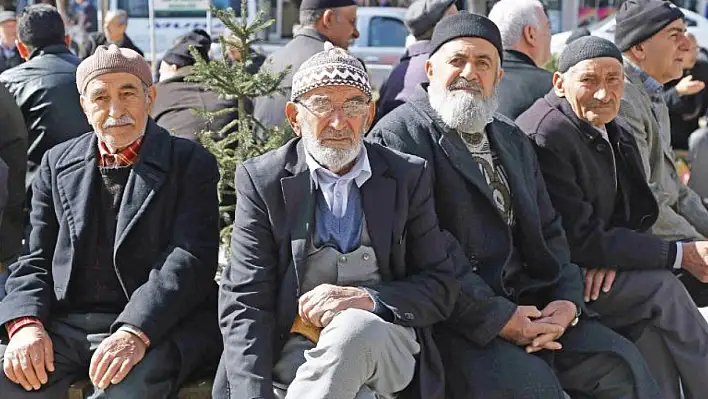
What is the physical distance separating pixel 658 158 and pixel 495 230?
4.65 feet

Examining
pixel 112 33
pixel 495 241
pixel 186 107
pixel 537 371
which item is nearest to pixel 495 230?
pixel 495 241

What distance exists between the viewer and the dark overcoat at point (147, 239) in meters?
3.53

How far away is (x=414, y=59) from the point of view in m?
5.94

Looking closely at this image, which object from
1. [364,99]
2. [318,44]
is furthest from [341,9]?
[364,99]

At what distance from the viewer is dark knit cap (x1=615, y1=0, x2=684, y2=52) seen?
495 centimetres

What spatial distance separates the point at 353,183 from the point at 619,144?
156cm

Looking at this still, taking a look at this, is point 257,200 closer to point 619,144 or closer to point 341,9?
point 619,144

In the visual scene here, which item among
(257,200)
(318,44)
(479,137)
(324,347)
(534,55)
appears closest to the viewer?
(324,347)

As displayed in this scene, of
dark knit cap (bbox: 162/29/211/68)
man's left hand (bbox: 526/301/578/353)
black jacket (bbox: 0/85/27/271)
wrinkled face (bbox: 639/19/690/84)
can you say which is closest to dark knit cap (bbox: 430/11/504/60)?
man's left hand (bbox: 526/301/578/353)

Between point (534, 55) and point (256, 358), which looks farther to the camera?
point (534, 55)

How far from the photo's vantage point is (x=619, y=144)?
4.33 metres

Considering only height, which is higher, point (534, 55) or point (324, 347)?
point (534, 55)

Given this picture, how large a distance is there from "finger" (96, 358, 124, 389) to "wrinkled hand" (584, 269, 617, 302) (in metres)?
2.04

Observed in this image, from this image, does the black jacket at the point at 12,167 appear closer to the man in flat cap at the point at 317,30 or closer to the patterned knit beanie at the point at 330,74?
the man in flat cap at the point at 317,30
